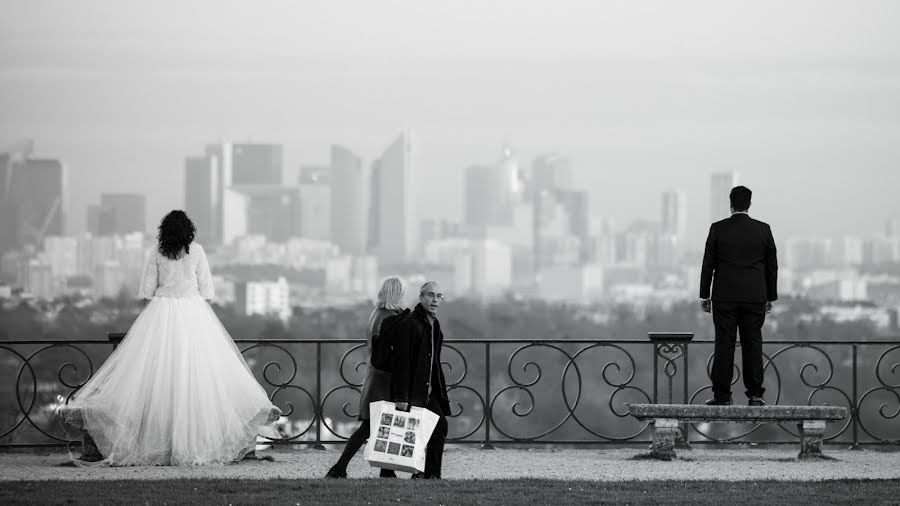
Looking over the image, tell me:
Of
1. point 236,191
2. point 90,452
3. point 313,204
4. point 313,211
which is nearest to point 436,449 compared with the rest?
point 90,452

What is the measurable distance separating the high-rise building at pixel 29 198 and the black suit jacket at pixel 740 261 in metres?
59.3

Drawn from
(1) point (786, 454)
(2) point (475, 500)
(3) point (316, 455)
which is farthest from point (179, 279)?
(1) point (786, 454)

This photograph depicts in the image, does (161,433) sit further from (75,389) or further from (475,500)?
(475,500)

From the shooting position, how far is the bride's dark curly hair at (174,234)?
Result: 9062mm

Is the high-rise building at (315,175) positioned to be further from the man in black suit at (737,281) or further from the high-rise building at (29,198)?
the man in black suit at (737,281)

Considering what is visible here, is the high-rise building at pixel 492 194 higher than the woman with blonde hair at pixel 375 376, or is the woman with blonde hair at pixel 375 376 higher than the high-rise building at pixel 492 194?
the high-rise building at pixel 492 194

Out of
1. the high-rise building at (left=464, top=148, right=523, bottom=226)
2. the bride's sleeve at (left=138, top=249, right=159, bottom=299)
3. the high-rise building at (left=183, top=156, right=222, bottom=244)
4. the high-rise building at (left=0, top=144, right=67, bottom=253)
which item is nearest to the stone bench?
the bride's sleeve at (left=138, top=249, right=159, bottom=299)

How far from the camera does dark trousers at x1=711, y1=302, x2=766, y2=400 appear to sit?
367 inches

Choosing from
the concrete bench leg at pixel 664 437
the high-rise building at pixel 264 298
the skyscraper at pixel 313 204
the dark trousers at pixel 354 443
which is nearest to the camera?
the dark trousers at pixel 354 443

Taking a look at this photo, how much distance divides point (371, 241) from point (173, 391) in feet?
254

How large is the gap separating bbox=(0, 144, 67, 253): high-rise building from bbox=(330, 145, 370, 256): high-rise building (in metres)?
18.7

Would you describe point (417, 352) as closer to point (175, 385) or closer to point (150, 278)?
point (175, 385)

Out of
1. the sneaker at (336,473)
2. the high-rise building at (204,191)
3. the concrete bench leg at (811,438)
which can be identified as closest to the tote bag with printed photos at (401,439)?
the sneaker at (336,473)

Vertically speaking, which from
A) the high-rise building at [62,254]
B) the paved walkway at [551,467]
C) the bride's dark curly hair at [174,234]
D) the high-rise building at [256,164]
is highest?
the high-rise building at [256,164]
